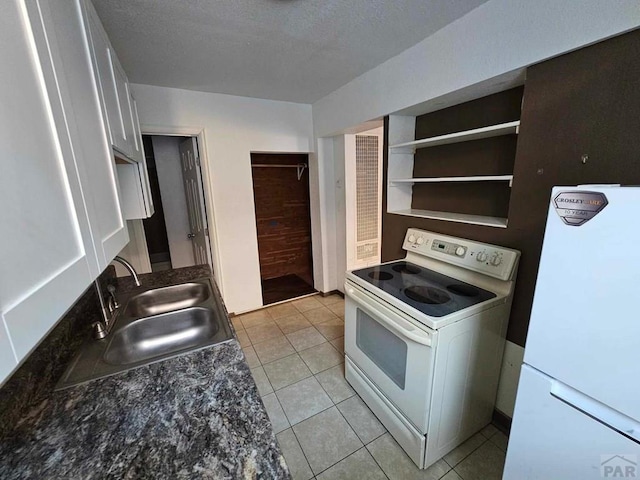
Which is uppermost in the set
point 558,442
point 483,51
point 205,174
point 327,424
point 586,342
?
point 483,51

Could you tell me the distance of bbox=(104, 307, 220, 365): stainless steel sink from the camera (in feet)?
4.10

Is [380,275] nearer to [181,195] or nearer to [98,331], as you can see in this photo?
[98,331]

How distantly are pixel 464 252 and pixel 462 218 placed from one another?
0.25 metres

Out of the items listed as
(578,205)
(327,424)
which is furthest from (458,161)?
(327,424)

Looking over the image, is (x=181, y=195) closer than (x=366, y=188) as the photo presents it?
No

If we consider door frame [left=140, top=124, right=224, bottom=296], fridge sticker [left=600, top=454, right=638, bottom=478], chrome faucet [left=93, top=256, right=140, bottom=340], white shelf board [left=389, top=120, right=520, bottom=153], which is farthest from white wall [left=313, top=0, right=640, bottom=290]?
chrome faucet [left=93, top=256, right=140, bottom=340]

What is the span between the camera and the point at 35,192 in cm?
47

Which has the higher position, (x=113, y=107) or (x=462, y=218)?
(x=113, y=107)

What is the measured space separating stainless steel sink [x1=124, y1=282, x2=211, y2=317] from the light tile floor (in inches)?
36.0

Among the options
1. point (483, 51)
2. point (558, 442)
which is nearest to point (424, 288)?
point (558, 442)

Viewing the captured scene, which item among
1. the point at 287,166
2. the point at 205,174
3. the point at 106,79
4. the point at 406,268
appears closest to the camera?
the point at 106,79

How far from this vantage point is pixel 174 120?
243 cm

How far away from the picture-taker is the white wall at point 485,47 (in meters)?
1.04

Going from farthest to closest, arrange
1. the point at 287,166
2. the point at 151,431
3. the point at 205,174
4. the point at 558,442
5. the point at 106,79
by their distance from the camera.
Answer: the point at 287,166 < the point at 205,174 < the point at 106,79 < the point at 558,442 < the point at 151,431
